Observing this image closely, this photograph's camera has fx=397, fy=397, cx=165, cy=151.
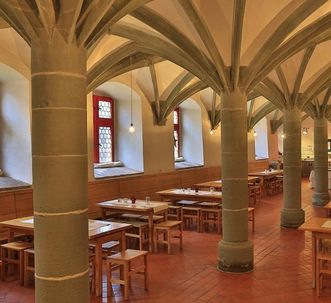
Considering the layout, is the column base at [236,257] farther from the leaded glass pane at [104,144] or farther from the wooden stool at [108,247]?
the leaded glass pane at [104,144]

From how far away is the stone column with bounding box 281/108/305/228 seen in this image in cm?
1005

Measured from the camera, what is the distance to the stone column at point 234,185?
22.0ft

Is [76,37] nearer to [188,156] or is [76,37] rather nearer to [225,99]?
[225,99]

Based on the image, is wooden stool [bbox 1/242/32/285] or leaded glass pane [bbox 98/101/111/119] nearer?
wooden stool [bbox 1/242/32/285]

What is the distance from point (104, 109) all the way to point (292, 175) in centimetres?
589

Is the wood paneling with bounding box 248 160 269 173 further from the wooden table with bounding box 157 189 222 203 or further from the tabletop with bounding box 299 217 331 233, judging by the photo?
the tabletop with bounding box 299 217 331 233

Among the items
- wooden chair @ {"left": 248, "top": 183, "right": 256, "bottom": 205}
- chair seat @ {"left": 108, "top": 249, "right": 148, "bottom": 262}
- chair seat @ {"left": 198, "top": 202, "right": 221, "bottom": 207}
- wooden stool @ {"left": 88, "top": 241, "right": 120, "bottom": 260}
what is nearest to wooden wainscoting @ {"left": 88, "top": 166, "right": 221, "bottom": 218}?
wooden chair @ {"left": 248, "top": 183, "right": 256, "bottom": 205}

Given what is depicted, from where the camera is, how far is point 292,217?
999cm

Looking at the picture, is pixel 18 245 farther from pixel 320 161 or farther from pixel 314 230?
pixel 320 161

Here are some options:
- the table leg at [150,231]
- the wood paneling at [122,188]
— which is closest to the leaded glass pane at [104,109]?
the wood paneling at [122,188]

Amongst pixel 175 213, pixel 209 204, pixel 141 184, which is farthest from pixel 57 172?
pixel 141 184

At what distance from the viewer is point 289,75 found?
993cm

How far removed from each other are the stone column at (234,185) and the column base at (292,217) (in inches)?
142

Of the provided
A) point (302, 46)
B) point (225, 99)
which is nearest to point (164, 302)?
point (225, 99)
